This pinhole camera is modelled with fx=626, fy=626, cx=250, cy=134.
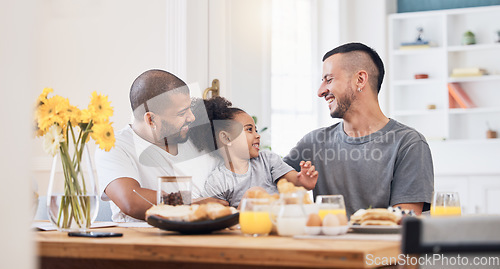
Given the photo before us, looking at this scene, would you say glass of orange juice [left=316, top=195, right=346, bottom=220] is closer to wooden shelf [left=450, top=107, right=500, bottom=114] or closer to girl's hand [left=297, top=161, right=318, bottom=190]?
girl's hand [left=297, top=161, right=318, bottom=190]

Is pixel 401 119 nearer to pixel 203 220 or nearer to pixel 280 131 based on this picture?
pixel 280 131

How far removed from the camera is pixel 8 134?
0.95 metres

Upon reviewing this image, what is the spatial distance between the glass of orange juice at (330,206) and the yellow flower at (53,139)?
2.24ft

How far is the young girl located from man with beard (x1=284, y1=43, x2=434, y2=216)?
263mm

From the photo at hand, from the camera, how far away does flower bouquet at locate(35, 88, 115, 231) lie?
160cm

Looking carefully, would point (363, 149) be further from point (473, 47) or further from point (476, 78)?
point (473, 47)

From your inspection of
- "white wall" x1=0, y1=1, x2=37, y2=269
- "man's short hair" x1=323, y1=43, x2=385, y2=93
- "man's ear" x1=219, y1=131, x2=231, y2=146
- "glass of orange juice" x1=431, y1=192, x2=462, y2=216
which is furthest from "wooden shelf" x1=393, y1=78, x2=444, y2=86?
"white wall" x1=0, y1=1, x2=37, y2=269

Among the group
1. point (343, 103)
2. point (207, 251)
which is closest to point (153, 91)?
point (343, 103)

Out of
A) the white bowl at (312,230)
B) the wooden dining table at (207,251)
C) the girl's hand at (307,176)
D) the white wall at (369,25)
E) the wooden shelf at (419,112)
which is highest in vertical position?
the white wall at (369,25)

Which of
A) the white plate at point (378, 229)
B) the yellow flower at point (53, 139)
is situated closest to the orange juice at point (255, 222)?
the white plate at point (378, 229)

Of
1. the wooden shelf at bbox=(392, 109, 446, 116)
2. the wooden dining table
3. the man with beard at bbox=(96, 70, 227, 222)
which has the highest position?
the wooden shelf at bbox=(392, 109, 446, 116)

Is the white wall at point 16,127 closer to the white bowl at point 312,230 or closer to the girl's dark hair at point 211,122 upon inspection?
the white bowl at point 312,230

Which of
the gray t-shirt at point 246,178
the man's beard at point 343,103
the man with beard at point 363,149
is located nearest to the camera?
the gray t-shirt at point 246,178

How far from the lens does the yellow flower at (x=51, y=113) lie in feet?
5.26
